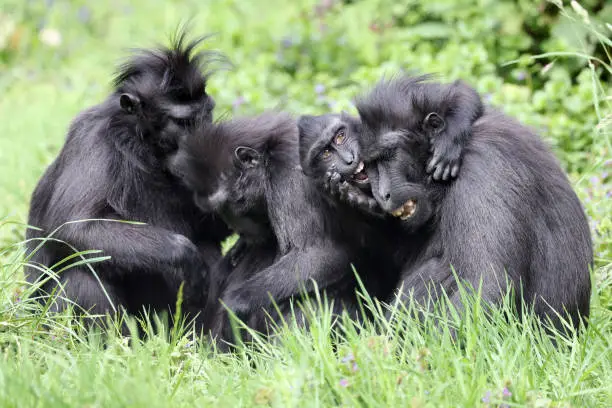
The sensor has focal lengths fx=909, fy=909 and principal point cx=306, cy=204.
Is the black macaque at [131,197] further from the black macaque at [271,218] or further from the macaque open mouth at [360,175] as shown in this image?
the macaque open mouth at [360,175]

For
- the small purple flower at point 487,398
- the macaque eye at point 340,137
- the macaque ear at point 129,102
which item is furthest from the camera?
the macaque ear at point 129,102

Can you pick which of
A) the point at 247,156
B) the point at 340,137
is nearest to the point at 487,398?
the point at 340,137

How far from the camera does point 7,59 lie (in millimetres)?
13406

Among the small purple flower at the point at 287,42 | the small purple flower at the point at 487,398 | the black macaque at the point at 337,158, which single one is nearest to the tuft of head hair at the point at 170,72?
the black macaque at the point at 337,158

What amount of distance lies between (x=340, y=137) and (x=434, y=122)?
0.52m

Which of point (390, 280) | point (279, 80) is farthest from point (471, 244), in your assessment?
point (279, 80)

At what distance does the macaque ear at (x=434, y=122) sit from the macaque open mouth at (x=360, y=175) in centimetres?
38

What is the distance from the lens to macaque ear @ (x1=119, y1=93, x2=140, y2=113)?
531 cm

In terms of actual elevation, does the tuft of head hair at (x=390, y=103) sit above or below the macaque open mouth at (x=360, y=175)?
above

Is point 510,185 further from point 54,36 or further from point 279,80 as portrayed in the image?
point 54,36

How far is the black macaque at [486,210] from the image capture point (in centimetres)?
421

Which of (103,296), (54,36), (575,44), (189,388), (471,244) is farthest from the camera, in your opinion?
(54,36)

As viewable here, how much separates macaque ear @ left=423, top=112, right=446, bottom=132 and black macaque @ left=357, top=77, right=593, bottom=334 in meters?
0.01

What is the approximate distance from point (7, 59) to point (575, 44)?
872cm
